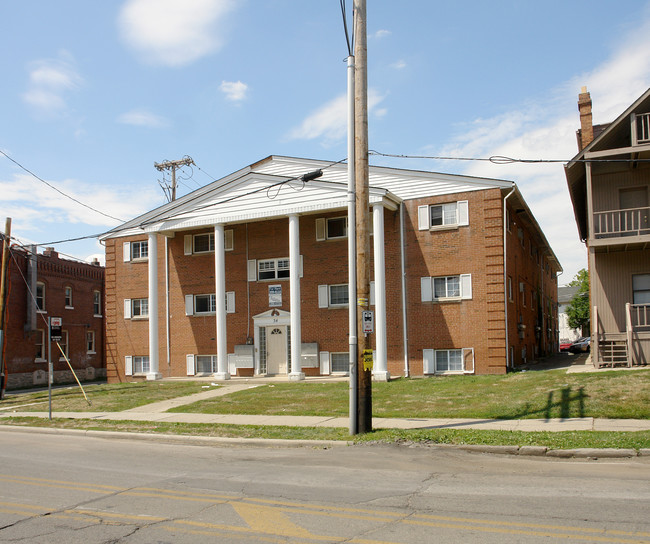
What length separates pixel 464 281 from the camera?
77.8ft

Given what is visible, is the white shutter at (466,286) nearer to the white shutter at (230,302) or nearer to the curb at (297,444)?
the white shutter at (230,302)

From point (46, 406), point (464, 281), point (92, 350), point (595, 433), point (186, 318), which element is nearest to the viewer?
point (595, 433)

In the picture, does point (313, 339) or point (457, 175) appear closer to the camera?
point (457, 175)

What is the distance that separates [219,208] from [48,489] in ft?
64.9

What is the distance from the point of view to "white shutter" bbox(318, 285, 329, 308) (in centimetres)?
2609

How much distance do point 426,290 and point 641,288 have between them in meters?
7.78

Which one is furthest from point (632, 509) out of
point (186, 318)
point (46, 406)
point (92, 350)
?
point (92, 350)

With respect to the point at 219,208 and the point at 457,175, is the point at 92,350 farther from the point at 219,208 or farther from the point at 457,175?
the point at 457,175

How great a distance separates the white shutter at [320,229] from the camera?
86.6ft

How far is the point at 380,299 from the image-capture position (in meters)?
22.9

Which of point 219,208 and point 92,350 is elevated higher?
point 219,208

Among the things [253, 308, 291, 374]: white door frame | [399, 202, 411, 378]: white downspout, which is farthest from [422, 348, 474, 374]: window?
[253, 308, 291, 374]: white door frame

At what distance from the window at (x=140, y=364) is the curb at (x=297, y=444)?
13875 millimetres

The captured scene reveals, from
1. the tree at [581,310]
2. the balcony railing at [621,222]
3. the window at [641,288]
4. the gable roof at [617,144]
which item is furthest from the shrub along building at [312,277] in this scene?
the tree at [581,310]
